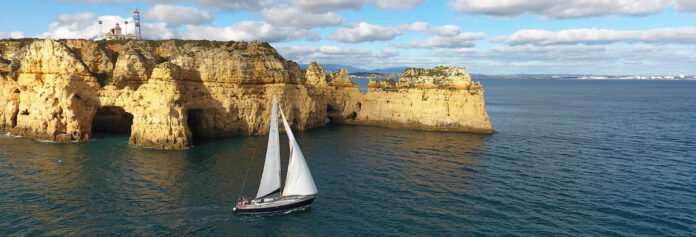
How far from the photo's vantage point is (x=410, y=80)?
74188 millimetres

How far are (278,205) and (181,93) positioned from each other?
30028 mm

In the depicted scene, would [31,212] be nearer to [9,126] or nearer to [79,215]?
[79,215]

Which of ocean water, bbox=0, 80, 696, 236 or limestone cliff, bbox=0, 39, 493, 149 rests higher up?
limestone cliff, bbox=0, 39, 493, 149

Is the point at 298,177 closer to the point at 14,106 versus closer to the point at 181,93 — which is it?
the point at 181,93

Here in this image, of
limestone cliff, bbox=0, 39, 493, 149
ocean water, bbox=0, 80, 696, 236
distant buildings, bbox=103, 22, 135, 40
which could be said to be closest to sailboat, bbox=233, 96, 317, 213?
ocean water, bbox=0, 80, 696, 236

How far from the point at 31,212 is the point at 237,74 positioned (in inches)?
1317

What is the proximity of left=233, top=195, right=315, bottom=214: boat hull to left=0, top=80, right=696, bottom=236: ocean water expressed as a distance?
1.94 feet

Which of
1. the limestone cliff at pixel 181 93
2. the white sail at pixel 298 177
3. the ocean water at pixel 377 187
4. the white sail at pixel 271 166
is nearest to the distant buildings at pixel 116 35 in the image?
the limestone cliff at pixel 181 93

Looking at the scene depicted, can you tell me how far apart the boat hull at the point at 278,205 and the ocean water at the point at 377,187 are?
1.94 ft

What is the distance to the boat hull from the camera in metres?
30.8

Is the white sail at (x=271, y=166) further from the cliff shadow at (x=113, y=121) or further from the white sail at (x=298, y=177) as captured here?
the cliff shadow at (x=113, y=121)

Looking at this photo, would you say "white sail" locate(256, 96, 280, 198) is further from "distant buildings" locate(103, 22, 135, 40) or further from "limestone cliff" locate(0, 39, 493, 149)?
"distant buildings" locate(103, 22, 135, 40)

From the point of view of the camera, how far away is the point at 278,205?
31.5 m

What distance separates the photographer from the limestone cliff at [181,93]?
53.3 metres
